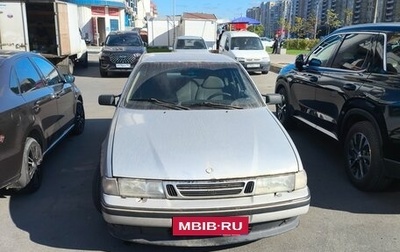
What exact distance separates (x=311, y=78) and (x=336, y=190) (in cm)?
186

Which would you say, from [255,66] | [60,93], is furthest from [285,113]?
[255,66]

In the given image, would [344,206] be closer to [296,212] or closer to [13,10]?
[296,212]

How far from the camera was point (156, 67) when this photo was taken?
437 cm

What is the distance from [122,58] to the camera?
1481cm

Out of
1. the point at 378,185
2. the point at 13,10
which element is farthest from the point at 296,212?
the point at 13,10

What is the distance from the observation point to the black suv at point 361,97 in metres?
3.88

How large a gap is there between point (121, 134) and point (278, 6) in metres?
124

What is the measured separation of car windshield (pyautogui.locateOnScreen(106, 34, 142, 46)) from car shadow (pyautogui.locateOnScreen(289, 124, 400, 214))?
469 inches

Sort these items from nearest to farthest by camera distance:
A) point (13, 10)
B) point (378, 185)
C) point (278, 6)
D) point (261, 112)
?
1. point (261, 112)
2. point (378, 185)
3. point (13, 10)
4. point (278, 6)

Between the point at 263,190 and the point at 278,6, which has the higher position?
the point at 278,6

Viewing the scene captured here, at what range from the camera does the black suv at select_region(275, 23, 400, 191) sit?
388 centimetres

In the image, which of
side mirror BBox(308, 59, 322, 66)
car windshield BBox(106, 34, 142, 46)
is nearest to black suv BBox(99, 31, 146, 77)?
car windshield BBox(106, 34, 142, 46)

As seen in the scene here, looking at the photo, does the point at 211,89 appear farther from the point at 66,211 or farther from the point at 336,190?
the point at 66,211

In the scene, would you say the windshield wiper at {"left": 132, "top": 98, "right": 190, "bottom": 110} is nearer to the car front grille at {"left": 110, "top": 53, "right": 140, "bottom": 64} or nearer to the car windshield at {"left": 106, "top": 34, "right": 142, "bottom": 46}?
the car front grille at {"left": 110, "top": 53, "right": 140, "bottom": 64}
